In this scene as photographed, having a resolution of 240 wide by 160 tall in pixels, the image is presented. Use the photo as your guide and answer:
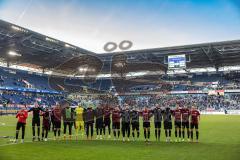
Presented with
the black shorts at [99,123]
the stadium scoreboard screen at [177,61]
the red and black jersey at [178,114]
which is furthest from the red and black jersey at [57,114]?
the stadium scoreboard screen at [177,61]

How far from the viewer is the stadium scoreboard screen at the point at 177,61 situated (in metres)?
59.6

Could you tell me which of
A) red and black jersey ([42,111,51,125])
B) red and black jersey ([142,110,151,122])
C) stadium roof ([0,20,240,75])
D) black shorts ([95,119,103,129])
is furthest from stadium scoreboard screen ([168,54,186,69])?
red and black jersey ([42,111,51,125])

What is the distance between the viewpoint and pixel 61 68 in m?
8.98

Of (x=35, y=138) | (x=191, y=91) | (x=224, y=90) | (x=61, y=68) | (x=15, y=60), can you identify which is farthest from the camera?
(x=191, y=91)

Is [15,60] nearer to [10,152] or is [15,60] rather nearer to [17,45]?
[17,45]

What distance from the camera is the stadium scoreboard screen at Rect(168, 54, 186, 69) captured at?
59556 millimetres

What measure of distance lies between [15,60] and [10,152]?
2100 inches

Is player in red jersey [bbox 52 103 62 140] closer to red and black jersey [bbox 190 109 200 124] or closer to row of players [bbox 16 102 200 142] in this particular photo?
row of players [bbox 16 102 200 142]

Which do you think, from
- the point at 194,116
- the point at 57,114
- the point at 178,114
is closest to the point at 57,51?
the point at 57,114

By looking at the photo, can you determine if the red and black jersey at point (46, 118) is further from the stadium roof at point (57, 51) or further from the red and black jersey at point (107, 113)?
the stadium roof at point (57, 51)

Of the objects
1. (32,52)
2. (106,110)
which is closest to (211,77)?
(32,52)

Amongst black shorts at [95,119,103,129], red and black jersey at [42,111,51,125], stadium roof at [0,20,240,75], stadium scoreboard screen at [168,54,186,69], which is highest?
stadium roof at [0,20,240,75]

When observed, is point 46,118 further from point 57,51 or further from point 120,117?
point 57,51

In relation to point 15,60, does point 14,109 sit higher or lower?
lower
